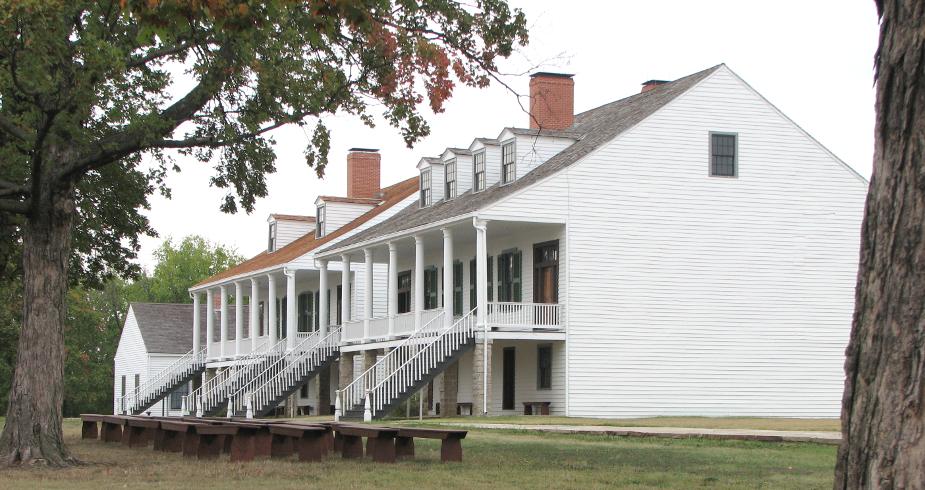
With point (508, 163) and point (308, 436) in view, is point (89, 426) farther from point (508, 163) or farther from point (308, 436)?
point (508, 163)

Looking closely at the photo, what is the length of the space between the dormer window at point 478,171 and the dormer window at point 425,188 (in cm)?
308

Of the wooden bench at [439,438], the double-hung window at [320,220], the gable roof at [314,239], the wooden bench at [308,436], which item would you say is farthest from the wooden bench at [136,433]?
the double-hung window at [320,220]

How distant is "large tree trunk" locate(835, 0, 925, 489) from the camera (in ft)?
16.3

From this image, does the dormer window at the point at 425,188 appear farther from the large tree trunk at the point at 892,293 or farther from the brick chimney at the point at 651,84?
the large tree trunk at the point at 892,293

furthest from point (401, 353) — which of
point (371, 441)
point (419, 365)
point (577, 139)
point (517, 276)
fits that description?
point (371, 441)

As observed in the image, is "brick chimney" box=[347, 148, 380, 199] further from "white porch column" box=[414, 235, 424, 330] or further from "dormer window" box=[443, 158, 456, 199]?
"white porch column" box=[414, 235, 424, 330]

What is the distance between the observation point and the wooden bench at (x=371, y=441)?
14930 millimetres

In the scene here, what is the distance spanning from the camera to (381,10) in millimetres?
16828

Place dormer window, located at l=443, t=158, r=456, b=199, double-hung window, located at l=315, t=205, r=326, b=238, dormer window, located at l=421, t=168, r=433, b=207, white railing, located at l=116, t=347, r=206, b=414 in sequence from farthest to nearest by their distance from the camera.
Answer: white railing, located at l=116, t=347, r=206, b=414, double-hung window, located at l=315, t=205, r=326, b=238, dormer window, located at l=421, t=168, r=433, b=207, dormer window, located at l=443, t=158, r=456, b=199

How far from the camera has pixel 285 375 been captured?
39719 millimetres

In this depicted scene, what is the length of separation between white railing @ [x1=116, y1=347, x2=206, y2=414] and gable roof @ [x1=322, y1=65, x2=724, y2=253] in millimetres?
12796

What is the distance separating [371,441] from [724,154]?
20.7m

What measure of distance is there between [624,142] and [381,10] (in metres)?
17.4

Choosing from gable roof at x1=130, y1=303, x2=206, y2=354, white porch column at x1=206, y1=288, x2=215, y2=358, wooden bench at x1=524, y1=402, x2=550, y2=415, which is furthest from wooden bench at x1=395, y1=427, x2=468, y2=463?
gable roof at x1=130, y1=303, x2=206, y2=354
